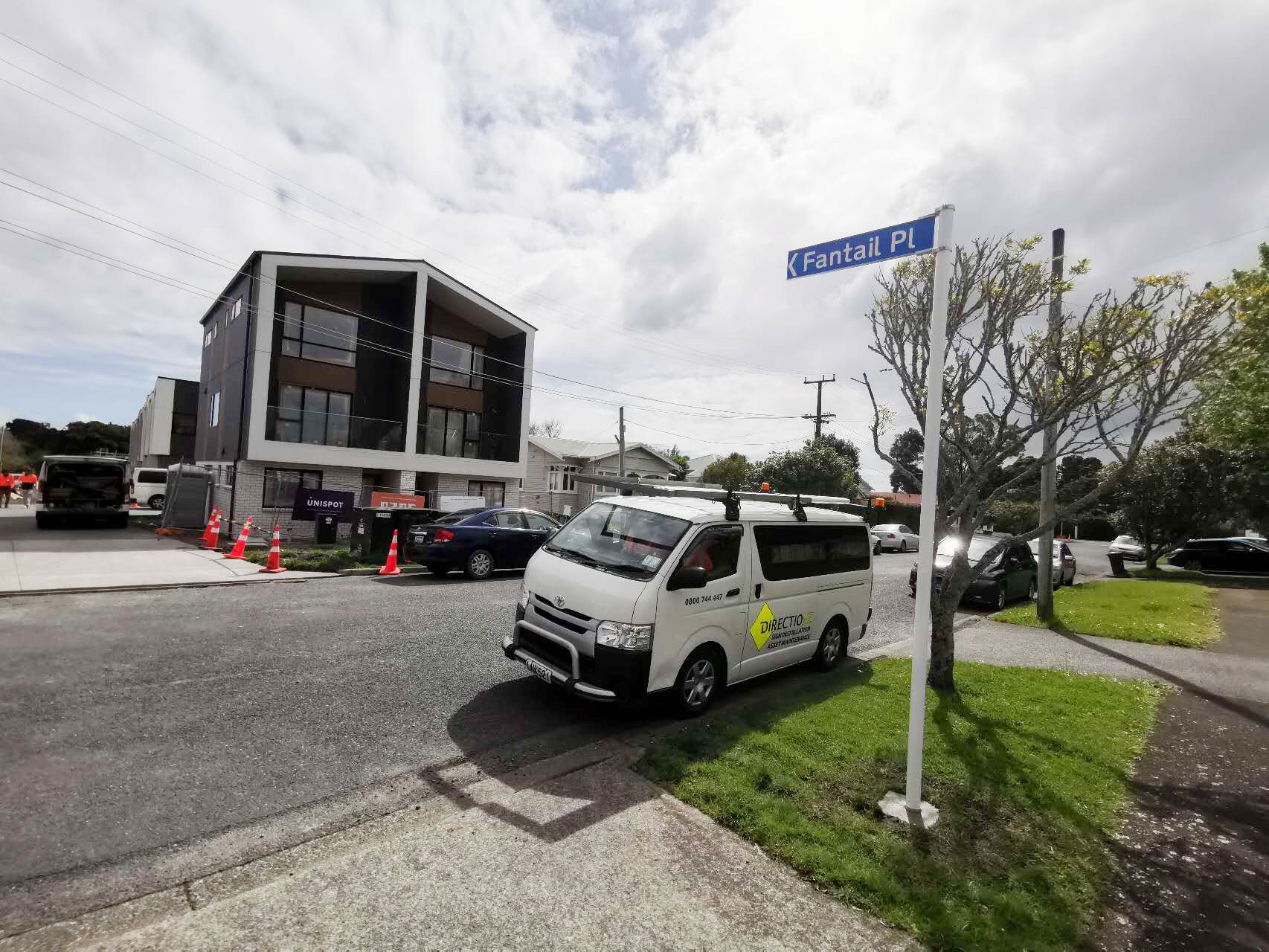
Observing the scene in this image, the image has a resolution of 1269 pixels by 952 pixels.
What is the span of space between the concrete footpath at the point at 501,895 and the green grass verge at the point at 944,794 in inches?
9.3

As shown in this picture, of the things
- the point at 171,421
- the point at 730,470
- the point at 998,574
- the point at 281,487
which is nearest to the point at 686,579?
the point at 998,574

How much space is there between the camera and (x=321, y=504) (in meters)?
17.2

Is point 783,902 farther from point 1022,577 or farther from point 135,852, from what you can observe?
point 1022,577

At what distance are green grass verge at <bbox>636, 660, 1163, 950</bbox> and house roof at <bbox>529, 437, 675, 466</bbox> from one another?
33.6 m

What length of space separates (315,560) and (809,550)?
1087 cm

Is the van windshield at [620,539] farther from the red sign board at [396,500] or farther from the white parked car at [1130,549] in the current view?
the white parked car at [1130,549]

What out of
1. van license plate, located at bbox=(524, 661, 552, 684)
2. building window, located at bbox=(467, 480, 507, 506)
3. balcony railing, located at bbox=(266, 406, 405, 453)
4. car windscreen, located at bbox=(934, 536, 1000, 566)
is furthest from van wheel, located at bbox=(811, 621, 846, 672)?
building window, located at bbox=(467, 480, 507, 506)

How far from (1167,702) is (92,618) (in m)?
12.1

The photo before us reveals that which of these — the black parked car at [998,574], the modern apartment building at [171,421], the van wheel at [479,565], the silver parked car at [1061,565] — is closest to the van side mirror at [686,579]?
the van wheel at [479,565]

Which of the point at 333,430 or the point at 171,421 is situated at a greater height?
the point at 171,421

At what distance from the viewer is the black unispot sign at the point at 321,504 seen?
17062 millimetres

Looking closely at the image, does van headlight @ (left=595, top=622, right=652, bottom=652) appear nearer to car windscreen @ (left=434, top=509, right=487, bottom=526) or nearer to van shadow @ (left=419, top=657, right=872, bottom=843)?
van shadow @ (left=419, top=657, right=872, bottom=843)

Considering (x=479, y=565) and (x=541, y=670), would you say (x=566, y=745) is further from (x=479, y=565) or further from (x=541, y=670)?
(x=479, y=565)

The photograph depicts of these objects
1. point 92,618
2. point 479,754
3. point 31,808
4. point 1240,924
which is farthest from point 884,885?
point 92,618
